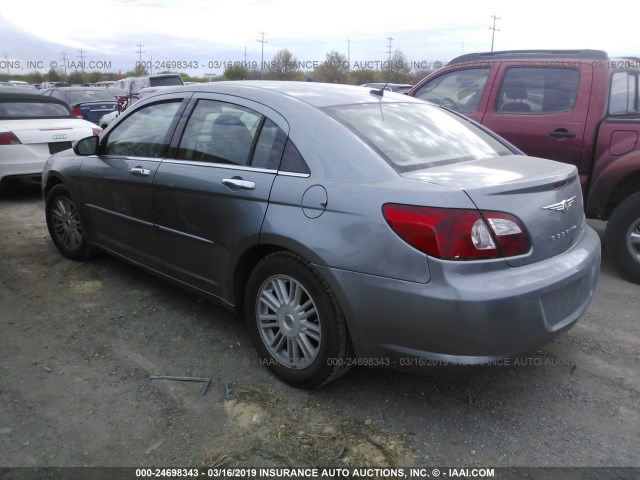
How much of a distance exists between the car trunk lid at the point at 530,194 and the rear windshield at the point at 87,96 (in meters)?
13.6

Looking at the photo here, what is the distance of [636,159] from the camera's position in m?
4.51

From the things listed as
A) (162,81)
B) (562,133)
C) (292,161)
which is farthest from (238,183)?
(162,81)

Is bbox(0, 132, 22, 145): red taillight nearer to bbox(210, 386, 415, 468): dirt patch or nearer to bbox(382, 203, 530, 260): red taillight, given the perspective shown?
bbox(210, 386, 415, 468): dirt patch

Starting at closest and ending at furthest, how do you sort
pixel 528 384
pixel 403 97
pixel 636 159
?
pixel 528 384
pixel 403 97
pixel 636 159

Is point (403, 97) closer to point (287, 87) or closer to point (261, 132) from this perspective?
point (287, 87)

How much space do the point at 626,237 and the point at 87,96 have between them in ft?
45.1

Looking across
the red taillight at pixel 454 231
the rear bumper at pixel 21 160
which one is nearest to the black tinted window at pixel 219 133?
the red taillight at pixel 454 231

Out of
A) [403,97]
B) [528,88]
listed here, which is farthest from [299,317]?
[528,88]

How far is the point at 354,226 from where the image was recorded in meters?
2.62

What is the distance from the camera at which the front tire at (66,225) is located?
486 cm

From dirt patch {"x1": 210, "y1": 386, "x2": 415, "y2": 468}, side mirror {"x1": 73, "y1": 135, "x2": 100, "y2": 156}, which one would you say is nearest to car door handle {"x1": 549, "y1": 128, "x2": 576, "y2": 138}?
dirt patch {"x1": 210, "y1": 386, "x2": 415, "y2": 468}

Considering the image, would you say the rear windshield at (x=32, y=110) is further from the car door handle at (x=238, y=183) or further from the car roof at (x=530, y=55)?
the car door handle at (x=238, y=183)

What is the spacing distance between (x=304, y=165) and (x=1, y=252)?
155 inches

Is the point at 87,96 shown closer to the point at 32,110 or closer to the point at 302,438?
the point at 32,110
